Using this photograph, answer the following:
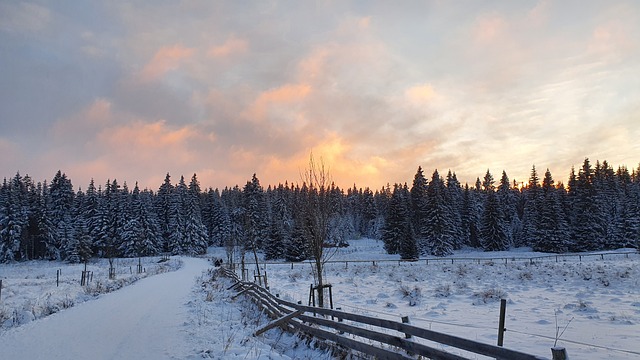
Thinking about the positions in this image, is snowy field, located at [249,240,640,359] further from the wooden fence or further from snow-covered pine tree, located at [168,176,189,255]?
snow-covered pine tree, located at [168,176,189,255]

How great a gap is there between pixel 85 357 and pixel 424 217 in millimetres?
66057

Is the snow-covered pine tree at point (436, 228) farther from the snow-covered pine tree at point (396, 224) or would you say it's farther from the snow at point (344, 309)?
the snow at point (344, 309)

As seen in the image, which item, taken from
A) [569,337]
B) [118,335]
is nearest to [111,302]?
[118,335]

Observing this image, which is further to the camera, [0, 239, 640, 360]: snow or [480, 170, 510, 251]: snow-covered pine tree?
[480, 170, 510, 251]: snow-covered pine tree

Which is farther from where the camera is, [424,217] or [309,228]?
[424,217]

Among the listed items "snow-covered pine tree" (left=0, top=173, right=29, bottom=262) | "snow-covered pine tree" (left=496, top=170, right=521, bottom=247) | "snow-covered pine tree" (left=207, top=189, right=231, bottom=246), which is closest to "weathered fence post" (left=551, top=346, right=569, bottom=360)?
"snow-covered pine tree" (left=496, top=170, right=521, bottom=247)

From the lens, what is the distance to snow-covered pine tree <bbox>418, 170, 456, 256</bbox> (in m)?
64.2

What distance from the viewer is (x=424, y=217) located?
230 ft

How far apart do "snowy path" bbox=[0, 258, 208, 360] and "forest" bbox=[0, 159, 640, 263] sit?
37919mm

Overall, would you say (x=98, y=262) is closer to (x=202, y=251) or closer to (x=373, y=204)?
(x=202, y=251)

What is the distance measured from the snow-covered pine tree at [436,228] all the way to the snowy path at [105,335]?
54393mm

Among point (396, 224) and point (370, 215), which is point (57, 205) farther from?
point (370, 215)

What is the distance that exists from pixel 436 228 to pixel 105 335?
6015 centimetres

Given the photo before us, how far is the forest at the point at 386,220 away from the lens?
63.2 meters
